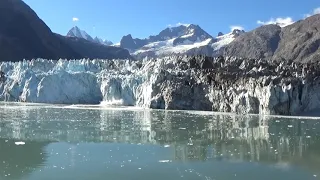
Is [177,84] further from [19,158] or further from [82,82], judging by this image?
Result: [19,158]

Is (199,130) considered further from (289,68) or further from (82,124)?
(289,68)

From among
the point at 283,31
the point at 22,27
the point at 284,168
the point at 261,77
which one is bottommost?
the point at 284,168

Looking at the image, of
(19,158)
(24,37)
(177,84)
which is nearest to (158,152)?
(19,158)

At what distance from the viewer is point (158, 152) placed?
15.9m

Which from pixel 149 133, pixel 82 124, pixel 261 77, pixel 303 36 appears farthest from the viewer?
pixel 303 36

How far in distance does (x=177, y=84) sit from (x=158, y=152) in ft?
81.3

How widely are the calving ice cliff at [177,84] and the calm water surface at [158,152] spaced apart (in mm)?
9799

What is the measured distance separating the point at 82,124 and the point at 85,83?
25.0 metres

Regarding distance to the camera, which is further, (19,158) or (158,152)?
(158,152)

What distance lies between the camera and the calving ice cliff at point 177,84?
34188 millimetres

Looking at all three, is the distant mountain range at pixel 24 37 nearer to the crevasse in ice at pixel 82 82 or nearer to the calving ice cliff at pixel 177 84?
the crevasse in ice at pixel 82 82

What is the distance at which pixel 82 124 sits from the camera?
25297 mm

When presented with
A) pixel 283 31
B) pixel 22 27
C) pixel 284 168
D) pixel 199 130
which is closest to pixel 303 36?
pixel 283 31

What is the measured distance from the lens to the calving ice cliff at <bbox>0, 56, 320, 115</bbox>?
34.2m
